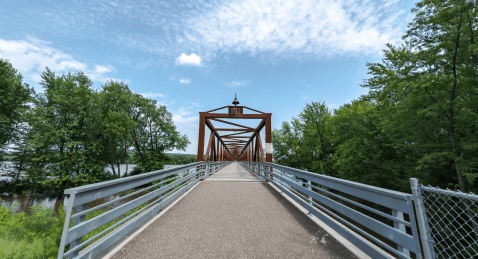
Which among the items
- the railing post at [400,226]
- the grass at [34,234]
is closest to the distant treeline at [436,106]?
the railing post at [400,226]

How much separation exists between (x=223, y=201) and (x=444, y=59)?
1157cm

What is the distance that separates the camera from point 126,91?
27359mm

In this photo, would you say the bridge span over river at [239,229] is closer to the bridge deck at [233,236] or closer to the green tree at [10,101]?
the bridge deck at [233,236]

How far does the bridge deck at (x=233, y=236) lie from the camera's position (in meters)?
2.71

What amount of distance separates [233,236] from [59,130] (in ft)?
78.0

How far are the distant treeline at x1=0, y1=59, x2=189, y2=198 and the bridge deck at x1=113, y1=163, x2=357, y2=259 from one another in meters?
21.6

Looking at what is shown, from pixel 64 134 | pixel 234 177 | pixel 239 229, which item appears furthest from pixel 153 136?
pixel 239 229

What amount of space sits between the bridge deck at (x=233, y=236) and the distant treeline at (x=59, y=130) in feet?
70.8

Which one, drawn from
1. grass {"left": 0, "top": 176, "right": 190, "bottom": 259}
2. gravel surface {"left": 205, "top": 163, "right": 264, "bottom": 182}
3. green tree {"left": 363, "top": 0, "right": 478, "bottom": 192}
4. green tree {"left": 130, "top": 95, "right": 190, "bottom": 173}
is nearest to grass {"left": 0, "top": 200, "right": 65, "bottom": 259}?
grass {"left": 0, "top": 176, "right": 190, "bottom": 259}

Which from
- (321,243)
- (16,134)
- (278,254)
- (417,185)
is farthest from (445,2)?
(16,134)

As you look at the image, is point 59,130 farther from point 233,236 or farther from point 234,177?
point 233,236

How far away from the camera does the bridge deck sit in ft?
8.87

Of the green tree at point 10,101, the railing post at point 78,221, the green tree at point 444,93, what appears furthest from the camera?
the green tree at point 10,101

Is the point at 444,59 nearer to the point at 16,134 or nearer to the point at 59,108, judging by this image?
the point at 59,108
